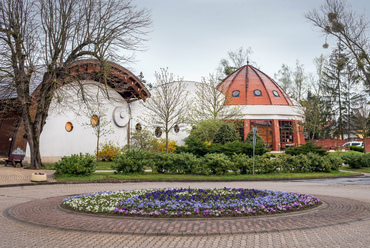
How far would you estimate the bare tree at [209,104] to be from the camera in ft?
120

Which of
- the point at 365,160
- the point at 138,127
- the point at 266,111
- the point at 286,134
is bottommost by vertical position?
the point at 365,160

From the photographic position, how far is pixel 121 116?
31.2 meters

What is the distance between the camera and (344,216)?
8.11m

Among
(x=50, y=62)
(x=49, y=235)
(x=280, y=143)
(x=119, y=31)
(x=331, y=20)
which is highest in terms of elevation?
(x=331, y=20)

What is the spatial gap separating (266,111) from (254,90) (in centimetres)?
688

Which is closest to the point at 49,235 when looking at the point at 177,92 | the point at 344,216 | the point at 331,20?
the point at 344,216

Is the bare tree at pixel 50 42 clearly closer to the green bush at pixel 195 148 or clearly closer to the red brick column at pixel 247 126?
the green bush at pixel 195 148

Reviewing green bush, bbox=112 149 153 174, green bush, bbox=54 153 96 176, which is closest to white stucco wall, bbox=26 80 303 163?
green bush, bbox=54 153 96 176

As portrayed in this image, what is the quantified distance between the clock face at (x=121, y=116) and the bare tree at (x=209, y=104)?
7.18 meters

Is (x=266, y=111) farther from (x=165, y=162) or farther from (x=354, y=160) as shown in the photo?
(x=165, y=162)

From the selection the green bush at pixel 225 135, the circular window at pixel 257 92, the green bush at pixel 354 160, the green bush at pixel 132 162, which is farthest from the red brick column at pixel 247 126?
the green bush at pixel 132 162

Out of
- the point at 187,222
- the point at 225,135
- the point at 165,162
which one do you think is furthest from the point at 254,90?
the point at 187,222

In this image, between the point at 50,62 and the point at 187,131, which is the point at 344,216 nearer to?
the point at 50,62

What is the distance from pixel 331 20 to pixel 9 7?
67.3 ft
